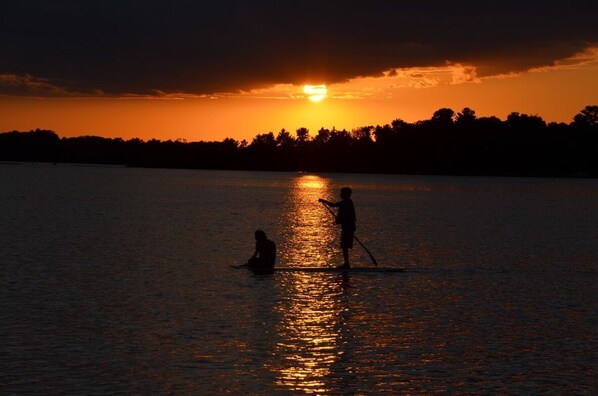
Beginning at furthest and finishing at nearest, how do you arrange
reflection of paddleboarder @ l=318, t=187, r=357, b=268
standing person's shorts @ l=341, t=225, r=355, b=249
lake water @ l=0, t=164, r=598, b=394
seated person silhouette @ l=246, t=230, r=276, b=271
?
standing person's shorts @ l=341, t=225, r=355, b=249, seated person silhouette @ l=246, t=230, r=276, b=271, reflection of paddleboarder @ l=318, t=187, r=357, b=268, lake water @ l=0, t=164, r=598, b=394

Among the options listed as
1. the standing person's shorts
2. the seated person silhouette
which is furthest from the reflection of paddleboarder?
the seated person silhouette

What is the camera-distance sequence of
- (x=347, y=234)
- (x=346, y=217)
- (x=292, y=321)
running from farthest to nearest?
(x=347, y=234)
(x=346, y=217)
(x=292, y=321)

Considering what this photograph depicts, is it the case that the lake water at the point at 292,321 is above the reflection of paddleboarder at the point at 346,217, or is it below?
below

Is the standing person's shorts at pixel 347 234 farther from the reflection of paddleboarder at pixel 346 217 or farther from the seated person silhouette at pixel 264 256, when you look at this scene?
the seated person silhouette at pixel 264 256

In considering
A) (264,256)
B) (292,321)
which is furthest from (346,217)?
(292,321)

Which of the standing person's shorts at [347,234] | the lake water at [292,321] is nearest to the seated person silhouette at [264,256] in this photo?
the lake water at [292,321]

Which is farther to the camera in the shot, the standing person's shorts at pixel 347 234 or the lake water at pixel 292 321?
the standing person's shorts at pixel 347 234

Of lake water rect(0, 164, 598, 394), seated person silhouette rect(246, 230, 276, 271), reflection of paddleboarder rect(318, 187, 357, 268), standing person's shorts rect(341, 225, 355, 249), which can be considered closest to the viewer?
lake water rect(0, 164, 598, 394)

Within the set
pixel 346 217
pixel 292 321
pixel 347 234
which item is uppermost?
pixel 346 217

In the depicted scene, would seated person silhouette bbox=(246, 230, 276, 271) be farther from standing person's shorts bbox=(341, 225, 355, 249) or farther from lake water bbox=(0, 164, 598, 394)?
standing person's shorts bbox=(341, 225, 355, 249)

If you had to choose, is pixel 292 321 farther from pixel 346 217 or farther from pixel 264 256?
pixel 346 217

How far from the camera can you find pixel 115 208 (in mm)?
79688

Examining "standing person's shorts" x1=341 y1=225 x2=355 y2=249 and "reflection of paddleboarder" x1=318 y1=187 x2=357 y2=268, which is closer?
"reflection of paddleboarder" x1=318 y1=187 x2=357 y2=268

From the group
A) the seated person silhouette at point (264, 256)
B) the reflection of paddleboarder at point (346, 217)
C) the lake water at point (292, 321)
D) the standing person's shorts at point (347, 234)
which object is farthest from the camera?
the standing person's shorts at point (347, 234)
